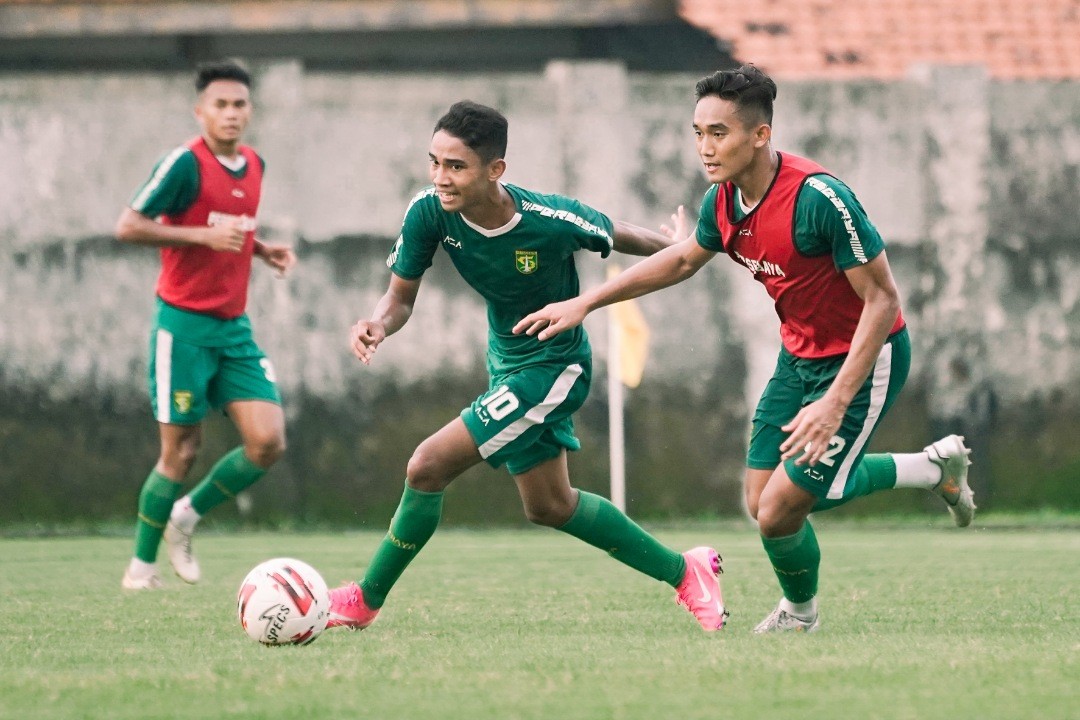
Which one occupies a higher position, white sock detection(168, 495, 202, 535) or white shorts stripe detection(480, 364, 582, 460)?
white shorts stripe detection(480, 364, 582, 460)

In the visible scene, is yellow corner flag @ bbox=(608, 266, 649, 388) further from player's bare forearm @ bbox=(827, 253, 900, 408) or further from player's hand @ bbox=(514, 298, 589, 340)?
player's bare forearm @ bbox=(827, 253, 900, 408)

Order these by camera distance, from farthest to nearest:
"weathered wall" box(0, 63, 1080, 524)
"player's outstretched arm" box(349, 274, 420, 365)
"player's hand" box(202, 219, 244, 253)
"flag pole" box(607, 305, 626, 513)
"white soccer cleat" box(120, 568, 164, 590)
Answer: "weathered wall" box(0, 63, 1080, 524)
"flag pole" box(607, 305, 626, 513)
"white soccer cleat" box(120, 568, 164, 590)
"player's hand" box(202, 219, 244, 253)
"player's outstretched arm" box(349, 274, 420, 365)

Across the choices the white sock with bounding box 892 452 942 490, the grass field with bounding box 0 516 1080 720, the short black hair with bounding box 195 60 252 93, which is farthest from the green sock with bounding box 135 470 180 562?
the white sock with bounding box 892 452 942 490

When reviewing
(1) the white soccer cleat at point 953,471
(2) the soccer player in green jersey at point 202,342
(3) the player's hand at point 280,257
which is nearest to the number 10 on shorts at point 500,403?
(1) the white soccer cleat at point 953,471

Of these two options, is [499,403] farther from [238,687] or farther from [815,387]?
A: [238,687]

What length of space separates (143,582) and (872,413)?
3.92 metres

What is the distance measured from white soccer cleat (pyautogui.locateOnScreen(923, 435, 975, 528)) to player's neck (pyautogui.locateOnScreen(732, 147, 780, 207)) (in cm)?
151

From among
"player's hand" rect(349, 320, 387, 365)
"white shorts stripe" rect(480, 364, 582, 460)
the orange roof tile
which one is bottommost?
"white shorts stripe" rect(480, 364, 582, 460)

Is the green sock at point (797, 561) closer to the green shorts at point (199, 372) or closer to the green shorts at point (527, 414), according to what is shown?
the green shorts at point (527, 414)

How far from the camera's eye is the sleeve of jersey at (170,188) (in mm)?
8273

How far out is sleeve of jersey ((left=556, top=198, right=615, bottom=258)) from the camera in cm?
647

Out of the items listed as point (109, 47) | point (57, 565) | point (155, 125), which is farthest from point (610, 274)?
point (109, 47)

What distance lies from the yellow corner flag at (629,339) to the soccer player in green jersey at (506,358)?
6.61 meters

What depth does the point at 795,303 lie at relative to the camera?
6.00 m
